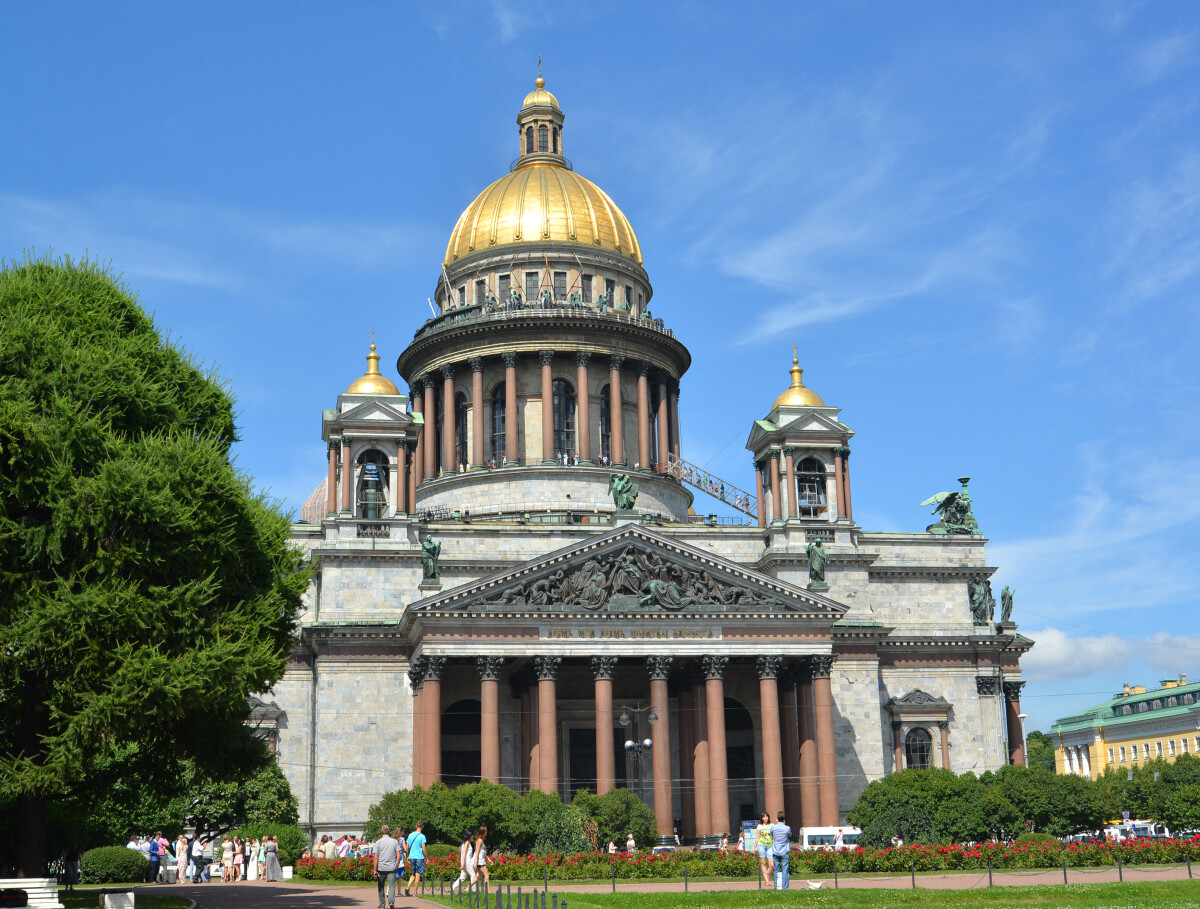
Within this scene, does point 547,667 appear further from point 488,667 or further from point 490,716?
point 490,716

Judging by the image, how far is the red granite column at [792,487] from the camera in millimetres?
72875

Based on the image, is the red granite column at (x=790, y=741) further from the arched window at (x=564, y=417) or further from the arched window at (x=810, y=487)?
the arched window at (x=564, y=417)

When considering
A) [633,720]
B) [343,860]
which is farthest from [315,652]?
[343,860]

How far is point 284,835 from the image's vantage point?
55219mm

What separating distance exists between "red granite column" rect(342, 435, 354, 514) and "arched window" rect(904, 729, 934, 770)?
29.3 meters

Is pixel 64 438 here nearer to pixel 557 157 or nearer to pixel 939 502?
pixel 939 502

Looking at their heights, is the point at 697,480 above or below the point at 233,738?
above

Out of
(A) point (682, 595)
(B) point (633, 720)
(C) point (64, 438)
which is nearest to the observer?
(C) point (64, 438)

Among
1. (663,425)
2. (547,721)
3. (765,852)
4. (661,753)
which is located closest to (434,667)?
(547,721)

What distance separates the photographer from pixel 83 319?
3547 cm

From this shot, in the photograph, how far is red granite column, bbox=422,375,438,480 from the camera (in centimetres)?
8325

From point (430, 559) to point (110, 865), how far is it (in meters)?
22.6

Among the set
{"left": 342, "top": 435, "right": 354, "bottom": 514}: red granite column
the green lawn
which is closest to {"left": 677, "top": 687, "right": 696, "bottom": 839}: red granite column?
{"left": 342, "top": 435, "right": 354, "bottom": 514}: red granite column

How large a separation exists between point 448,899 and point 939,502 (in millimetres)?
47745
